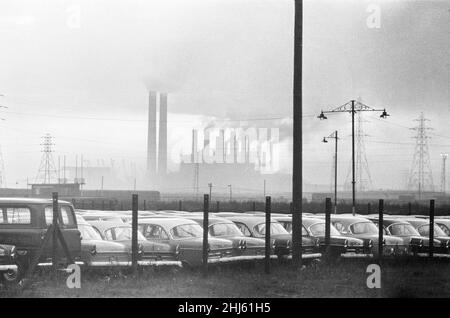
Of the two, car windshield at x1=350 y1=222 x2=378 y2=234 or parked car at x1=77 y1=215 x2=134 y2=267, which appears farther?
car windshield at x1=350 y1=222 x2=378 y2=234

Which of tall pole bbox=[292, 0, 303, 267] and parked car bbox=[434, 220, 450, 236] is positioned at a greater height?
tall pole bbox=[292, 0, 303, 267]

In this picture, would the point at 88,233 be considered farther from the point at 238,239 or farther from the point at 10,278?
the point at 238,239

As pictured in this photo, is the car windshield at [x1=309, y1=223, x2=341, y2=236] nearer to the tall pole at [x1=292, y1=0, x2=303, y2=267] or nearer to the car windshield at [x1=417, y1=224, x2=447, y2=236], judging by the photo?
the car windshield at [x1=417, y1=224, x2=447, y2=236]

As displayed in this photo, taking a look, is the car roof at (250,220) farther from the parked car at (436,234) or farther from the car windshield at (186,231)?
the parked car at (436,234)

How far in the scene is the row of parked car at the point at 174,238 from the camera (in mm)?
14547

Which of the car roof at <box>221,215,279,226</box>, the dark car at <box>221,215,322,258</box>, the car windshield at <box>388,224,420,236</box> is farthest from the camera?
the car windshield at <box>388,224,420,236</box>

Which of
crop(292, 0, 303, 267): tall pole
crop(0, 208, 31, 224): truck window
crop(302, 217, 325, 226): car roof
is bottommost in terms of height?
crop(302, 217, 325, 226): car roof

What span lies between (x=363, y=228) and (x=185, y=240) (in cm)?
685

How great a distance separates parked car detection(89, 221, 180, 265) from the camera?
1672 cm

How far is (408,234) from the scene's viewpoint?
23484mm

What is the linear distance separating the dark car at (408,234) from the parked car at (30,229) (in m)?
10.9

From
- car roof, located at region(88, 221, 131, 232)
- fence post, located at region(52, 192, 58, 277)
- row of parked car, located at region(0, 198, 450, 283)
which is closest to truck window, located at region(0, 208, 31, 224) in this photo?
row of parked car, located at region(0, 198, 450, 283)
